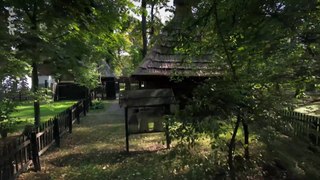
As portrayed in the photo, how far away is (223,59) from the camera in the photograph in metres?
5.98

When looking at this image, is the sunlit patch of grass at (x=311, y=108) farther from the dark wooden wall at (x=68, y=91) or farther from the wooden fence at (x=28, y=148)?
the dark wooden wall at (x=68, y=91)

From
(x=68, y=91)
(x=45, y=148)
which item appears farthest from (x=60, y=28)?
(x=68, y=91)

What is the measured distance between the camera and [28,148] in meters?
7.30

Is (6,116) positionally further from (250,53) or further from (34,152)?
(250,53)

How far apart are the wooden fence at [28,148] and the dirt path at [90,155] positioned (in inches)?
10.7

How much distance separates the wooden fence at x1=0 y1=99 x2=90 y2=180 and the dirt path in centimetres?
27

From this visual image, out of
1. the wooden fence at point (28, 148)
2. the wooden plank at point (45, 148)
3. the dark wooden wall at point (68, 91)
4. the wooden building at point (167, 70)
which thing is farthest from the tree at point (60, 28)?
the dark wooden wall at point (68, 91)

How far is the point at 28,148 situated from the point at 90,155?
1.93 metres

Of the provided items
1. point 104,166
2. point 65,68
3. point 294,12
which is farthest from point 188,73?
point 294,12

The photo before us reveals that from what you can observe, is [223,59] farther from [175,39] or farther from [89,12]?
[89,12]

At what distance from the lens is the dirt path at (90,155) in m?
7.12

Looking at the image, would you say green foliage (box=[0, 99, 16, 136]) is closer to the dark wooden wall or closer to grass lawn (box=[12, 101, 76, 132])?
grass lawn (box=[12, 101, 76, 132])

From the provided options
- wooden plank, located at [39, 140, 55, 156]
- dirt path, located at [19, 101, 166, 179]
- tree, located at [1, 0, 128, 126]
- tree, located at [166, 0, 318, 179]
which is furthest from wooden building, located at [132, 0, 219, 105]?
wooden plank, located at [39, 140, 55, 156]

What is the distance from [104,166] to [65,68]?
322 centimetres
